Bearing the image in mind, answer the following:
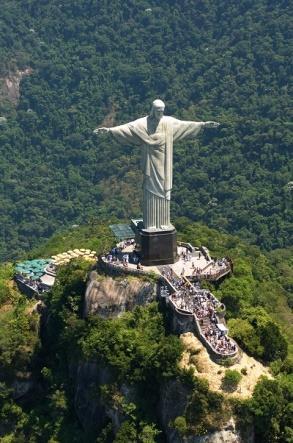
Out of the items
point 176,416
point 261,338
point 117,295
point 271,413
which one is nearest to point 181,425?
point 176,416

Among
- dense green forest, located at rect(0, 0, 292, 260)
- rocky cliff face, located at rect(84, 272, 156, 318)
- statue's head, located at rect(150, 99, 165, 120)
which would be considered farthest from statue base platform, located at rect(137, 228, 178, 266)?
dense green forest, located at rect(0, 0, 292, 260)

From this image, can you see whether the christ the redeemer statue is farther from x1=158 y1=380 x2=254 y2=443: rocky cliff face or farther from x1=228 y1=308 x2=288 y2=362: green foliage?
x1=158 y1=380 x2=254 y2=443: rocky cliff face

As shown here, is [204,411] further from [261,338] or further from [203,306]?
[203,306]

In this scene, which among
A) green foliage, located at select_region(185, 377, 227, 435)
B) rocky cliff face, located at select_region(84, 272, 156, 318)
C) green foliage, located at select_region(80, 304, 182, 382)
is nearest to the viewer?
green foliage, located at select_region(185, 377, 227, 435)

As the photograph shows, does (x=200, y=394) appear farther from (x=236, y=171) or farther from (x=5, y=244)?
(x=5, y=244)

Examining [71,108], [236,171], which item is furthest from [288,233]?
[71,108]

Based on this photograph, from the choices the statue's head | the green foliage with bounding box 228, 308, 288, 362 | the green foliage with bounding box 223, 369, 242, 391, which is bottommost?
the green foliage with bounding box 223, 369, 242, 391
